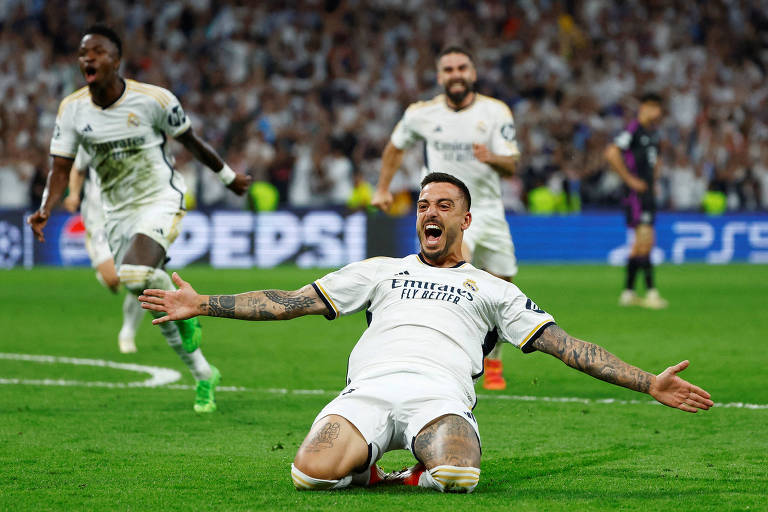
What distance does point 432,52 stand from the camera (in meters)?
27.8

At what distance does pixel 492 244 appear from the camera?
948 cm

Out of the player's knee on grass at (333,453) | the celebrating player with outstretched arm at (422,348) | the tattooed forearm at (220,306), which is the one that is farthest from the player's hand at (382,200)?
the player's knee on grass at (333,453)

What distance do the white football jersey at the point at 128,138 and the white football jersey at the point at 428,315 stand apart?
2.98 metres

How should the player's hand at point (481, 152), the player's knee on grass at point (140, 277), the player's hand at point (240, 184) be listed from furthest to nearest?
1. the player's hand at point (240, 184)
2. the player's hand at point (481, 152)
3. the player's knee on grass at point (140, 277)

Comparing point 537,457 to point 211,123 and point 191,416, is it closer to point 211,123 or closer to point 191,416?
point 191,416

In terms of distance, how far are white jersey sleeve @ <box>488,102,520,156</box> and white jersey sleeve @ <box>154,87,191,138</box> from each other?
243cm

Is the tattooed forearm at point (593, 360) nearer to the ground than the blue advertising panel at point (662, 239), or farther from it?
nearer to the ground

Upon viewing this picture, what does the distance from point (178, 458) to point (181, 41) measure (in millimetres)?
21317

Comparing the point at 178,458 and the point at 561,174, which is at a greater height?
the point at 561,174

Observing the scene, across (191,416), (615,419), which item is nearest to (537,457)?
(615,419)

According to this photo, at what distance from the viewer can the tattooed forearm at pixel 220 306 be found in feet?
17.7

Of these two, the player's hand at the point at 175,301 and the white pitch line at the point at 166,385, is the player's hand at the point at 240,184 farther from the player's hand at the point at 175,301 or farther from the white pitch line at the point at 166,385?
the player's hand at the point at 175,301

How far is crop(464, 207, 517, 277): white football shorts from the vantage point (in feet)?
31.0

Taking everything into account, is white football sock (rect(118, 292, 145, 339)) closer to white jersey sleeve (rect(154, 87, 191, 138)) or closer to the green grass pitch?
the green grass pitch
